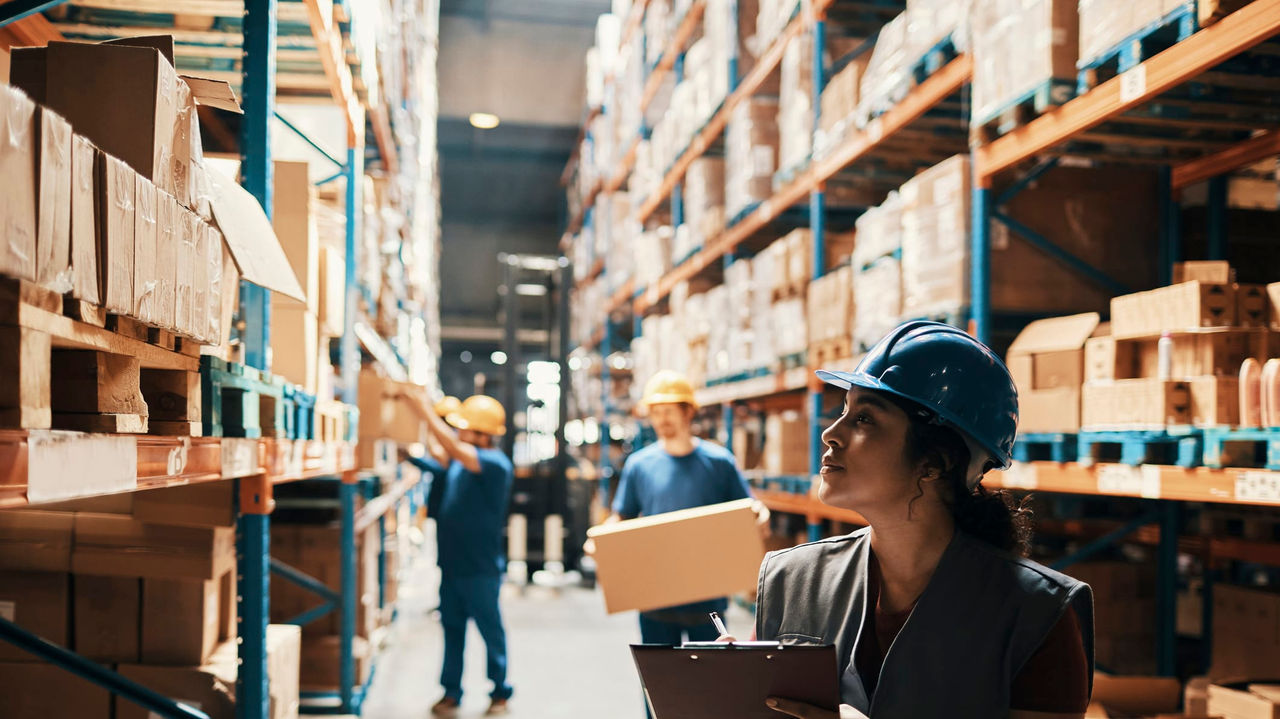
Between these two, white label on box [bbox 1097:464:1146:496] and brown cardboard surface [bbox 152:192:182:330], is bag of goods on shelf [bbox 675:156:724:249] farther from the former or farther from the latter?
brown cardboard surface [bbox 152:192:182:330]

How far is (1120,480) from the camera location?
3736 millimetres

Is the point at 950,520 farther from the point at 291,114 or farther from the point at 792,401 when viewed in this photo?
the point at 792,401

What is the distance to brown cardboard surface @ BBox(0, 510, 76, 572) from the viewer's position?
3.67 meters

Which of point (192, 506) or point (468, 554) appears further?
point (468, 554)

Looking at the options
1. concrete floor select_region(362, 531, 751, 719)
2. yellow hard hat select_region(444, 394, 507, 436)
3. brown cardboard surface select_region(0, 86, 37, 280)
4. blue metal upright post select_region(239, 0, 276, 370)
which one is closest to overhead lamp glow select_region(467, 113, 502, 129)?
concrete floor select_region(362, 531, 751, 719)

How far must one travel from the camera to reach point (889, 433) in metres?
2.01

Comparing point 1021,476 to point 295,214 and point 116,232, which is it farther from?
point 116,232

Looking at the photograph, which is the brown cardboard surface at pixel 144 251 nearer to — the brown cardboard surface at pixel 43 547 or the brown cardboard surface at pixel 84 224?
the brown cardboard surface at pixel 84 224

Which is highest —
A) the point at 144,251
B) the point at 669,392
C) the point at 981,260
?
the point at 981,260

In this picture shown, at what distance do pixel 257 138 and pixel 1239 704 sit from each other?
13.5ft

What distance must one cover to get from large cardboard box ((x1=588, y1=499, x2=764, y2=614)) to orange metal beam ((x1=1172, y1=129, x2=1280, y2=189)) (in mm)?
2716

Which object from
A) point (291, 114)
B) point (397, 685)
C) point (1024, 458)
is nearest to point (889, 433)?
point (1024, 458)

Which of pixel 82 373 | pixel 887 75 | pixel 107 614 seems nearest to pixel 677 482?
pixel 887 75

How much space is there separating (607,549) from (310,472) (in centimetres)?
141
